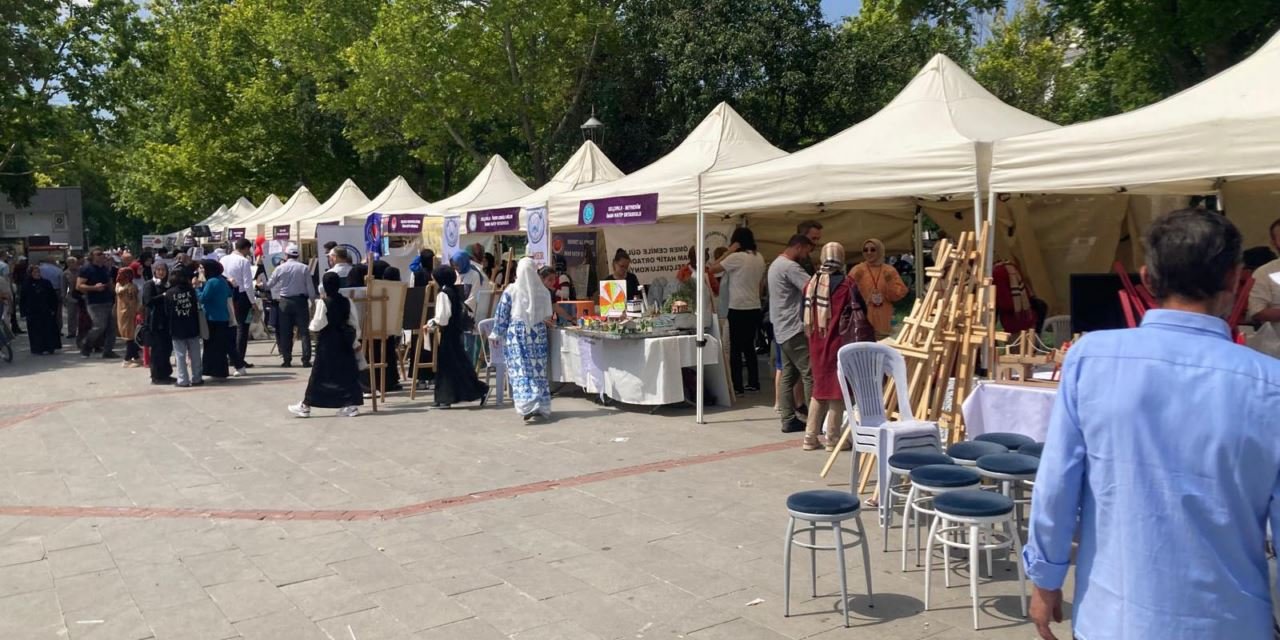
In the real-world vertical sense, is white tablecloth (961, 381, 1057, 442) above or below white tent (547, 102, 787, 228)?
below

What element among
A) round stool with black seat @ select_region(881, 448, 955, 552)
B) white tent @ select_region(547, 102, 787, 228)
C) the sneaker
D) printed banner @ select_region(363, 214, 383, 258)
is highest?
white tent @ select_region(547, 102, 787, 228)

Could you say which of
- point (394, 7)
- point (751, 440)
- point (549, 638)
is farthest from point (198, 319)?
point (394, 7)

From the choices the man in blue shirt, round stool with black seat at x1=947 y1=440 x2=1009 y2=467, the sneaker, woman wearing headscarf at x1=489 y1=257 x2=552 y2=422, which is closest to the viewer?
the man in blue shirt

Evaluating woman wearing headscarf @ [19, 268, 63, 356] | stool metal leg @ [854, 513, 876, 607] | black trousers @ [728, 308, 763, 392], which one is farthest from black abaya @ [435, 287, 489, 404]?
woman wearing headscarf @ [19, 268, 63, 356]

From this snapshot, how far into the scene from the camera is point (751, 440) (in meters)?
8.94

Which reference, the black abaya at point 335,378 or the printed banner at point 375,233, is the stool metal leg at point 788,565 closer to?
the black abaya at point 335,378

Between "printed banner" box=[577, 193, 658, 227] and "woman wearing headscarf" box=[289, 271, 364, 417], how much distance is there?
276cm

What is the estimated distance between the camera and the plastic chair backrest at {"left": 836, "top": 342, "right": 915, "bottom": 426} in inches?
246

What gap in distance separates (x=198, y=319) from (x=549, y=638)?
1039 cm

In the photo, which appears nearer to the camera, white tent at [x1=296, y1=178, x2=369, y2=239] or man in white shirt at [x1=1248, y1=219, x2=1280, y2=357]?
man in white shirt at [x1=1248, y1=219, x2=1280, y2=357]

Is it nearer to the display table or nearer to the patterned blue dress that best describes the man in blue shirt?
the display table

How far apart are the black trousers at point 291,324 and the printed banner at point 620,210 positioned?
5125 millimetres

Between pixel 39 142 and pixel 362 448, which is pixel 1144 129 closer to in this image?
pixel 362 448

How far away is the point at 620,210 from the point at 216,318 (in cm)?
657
